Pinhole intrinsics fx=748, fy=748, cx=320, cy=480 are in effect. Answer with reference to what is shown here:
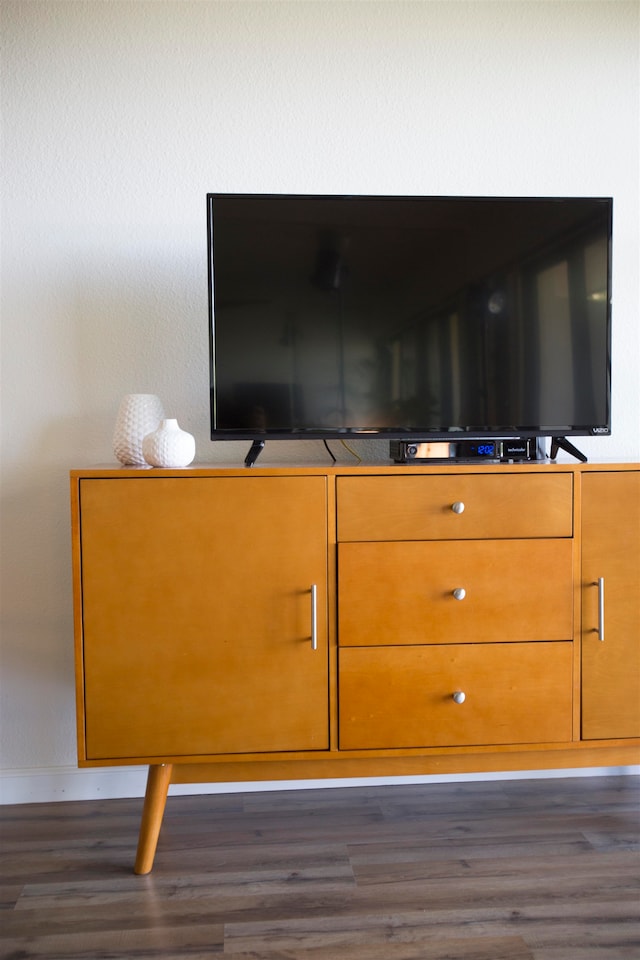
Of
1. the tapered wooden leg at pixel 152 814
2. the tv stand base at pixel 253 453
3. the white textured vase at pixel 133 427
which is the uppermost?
the white textured vase at pixel 133 427

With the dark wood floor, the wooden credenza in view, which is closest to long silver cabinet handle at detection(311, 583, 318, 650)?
the wooden credenza

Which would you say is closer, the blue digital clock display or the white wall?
the blue digital clock display

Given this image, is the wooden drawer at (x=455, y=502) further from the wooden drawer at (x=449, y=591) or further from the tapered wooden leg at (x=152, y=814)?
the tapered wooden leg at (x=152, y=814)

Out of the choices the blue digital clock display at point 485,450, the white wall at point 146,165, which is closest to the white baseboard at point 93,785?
the white wall at point 146,165

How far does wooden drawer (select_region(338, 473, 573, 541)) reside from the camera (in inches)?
61.7

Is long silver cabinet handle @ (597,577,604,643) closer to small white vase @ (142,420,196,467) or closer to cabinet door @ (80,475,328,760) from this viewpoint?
cabinet door @ (80,475,328,760)

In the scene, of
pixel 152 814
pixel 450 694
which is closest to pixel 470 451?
pixel 450 694

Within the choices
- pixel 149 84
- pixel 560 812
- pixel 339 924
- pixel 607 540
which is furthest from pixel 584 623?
pixel 149 84

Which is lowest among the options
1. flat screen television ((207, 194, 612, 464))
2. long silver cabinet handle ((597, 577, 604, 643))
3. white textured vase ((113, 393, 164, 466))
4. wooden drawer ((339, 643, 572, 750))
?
wooden drawer ((339, 643, 572, 750))

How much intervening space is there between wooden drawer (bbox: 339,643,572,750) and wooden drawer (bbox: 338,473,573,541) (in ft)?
0.80

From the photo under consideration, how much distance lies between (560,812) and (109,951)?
108cm

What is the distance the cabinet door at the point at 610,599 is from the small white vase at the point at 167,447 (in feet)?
2.84

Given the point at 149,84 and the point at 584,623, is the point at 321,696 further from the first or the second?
the point at 149,84

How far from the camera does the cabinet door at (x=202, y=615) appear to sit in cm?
153
